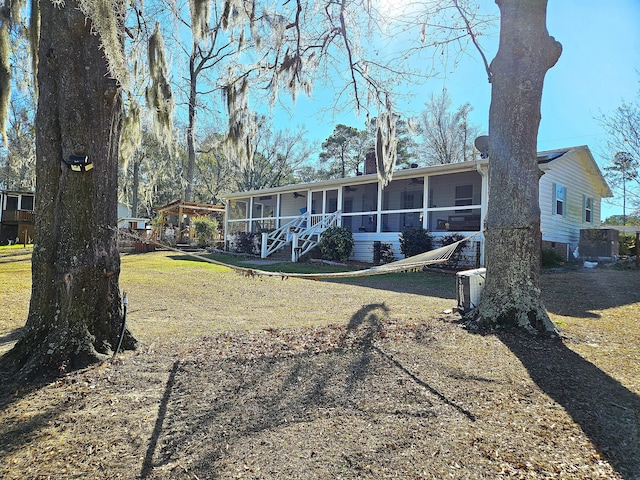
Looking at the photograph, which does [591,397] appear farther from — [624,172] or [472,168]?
[624,172]

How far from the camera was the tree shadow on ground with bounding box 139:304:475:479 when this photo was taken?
6.03ft

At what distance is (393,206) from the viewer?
612 inches

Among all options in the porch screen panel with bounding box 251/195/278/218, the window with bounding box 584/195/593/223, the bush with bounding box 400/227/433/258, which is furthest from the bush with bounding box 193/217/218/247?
the window with bounding box 584/195/593/223

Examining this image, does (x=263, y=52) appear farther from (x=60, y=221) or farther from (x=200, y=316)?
(x=60, y=221)

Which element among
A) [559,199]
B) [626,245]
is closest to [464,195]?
[559,199]

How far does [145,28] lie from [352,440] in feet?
14.2

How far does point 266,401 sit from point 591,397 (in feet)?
6.82

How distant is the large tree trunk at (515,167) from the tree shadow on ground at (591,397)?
573 millimetres

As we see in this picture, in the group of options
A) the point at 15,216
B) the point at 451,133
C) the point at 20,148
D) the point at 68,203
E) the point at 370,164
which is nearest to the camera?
the point at 68,203

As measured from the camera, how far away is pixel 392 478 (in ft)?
5.36

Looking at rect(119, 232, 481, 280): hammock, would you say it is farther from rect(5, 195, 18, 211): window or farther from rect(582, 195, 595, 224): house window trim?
rect(5, 195, 18, 211): window

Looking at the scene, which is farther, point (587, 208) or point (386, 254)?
point (587, 208)

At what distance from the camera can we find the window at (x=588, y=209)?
1482 centimetres

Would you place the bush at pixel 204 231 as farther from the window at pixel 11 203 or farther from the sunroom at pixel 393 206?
the window at pixel 11 203
